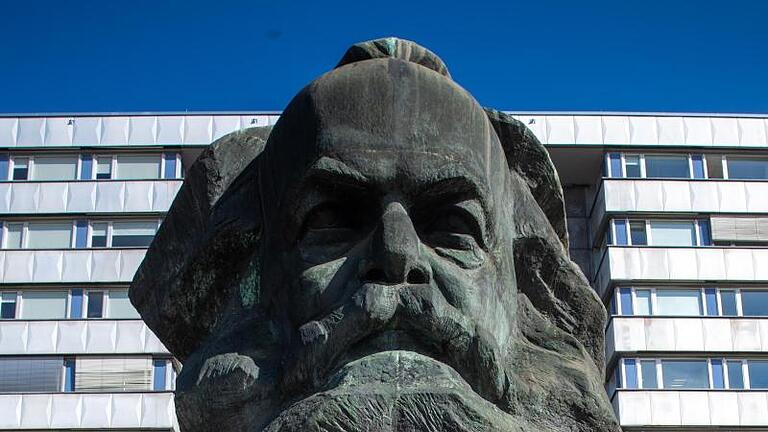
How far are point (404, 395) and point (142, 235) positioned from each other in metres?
40.8

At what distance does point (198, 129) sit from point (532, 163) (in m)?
39.1

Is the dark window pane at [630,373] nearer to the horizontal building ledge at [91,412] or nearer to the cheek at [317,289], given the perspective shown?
the horizontal building ledge at [91,412]

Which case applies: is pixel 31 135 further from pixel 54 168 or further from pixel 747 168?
Result: pixel 747 168

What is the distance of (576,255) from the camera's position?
4678cm

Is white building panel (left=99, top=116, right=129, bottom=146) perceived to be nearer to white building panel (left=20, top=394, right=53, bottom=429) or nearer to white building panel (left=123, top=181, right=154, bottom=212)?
white building panel (left=123, top=181, right=154, bottom=212)

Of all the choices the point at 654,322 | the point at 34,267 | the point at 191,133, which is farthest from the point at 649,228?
the point at 34,267

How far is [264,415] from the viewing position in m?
5.80

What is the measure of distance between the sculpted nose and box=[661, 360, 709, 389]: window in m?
38.1

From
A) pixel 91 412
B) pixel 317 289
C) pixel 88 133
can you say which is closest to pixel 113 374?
pixel 91 412

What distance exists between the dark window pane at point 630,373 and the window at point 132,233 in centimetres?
1530

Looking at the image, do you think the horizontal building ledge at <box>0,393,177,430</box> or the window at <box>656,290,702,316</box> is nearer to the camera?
the horizontal building ledge at <box>0,393,177,430</box>

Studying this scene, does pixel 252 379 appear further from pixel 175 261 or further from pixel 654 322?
pixel 654 322

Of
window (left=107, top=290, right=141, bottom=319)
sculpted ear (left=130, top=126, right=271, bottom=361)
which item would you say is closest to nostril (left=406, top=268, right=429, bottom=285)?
sculpted ear (left=130, top=126, right=271, bottom=361)

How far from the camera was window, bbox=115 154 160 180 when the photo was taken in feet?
150
